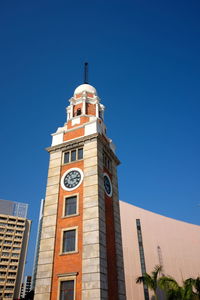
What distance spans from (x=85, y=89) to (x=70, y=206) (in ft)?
49.3

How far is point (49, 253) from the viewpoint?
19.0 metres

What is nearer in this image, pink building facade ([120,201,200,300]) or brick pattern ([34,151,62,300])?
brick pattern ([34,151,62,300])

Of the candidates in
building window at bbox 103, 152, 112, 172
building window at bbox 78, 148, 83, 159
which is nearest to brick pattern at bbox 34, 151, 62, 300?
building window at bbox 78, 148, 83, 159

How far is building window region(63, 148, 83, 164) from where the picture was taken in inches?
931

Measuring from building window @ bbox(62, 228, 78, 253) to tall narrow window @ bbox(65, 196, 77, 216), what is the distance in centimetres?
142

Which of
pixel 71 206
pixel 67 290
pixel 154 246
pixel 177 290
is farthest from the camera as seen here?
pixel 154 246

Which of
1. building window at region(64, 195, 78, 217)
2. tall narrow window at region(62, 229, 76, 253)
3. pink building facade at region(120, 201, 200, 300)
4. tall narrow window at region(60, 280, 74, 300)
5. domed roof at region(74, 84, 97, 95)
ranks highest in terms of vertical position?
domed roof at region(74, 84, 97, 95)

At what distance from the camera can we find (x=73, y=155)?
24.0m

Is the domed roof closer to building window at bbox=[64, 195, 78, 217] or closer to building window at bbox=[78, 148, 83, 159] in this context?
building window at bbox=[78, 148, 83, 159]

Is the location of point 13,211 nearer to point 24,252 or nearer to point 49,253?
point 24,252

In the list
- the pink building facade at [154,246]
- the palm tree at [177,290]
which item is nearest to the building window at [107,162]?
the palm tree at [177,290]

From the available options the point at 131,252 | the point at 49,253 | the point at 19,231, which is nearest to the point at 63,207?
the point at 49,253

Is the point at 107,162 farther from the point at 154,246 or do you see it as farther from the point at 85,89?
the point at 154,246

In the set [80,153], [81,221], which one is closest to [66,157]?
[80,153]
